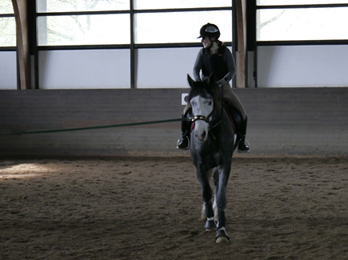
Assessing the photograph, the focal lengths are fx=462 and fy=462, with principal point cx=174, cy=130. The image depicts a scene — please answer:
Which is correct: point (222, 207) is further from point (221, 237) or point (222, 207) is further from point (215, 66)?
point (215, 66)

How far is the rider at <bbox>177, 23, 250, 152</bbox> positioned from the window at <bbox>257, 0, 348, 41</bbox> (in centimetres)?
759

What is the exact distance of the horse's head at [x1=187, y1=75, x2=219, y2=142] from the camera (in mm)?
4004

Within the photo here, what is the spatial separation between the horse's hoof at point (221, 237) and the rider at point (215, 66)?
3.54ft

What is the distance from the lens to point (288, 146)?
11.6m

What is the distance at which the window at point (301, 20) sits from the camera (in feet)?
39.1

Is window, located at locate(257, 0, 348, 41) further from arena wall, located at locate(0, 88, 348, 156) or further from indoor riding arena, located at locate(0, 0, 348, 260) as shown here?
arena wall, located at locate(0, 88, 348, 156)

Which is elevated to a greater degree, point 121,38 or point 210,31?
point 121,38

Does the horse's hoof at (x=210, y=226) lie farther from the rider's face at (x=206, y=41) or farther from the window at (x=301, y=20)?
the window at (x=301, y=20)

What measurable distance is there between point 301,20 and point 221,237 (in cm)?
922

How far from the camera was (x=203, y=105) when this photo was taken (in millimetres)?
4094

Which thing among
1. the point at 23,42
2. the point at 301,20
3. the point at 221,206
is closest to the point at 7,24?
the point at 23,42

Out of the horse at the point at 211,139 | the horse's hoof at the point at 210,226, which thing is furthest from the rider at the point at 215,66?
the horse's hoof at the point at 210,226

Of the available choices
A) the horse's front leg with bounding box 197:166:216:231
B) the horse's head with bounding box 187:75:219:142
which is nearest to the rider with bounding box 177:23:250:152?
the horse's front leg with bounding box 197:166:216:231

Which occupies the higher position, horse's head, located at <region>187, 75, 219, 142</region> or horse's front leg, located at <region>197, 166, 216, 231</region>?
horse's head, located at <region>187, 75, 219, 142</region>
